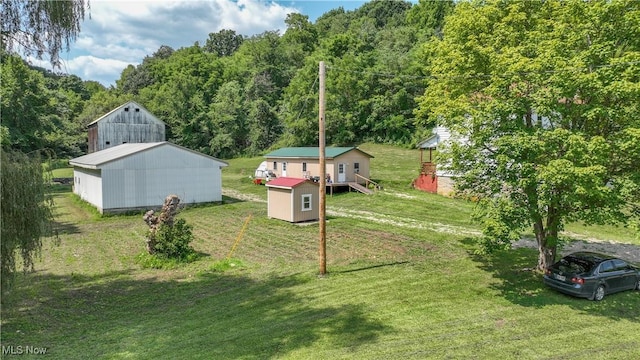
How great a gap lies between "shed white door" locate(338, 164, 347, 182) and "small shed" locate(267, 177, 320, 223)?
993cm

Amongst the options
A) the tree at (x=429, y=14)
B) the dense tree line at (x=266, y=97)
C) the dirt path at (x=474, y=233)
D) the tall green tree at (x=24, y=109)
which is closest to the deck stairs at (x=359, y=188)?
the dirt path at (x=474, y=233)

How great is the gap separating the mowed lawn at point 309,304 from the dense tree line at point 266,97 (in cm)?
3338

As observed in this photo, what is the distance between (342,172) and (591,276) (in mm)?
23134

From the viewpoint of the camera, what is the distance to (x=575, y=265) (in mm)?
12906

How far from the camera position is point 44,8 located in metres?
8.77

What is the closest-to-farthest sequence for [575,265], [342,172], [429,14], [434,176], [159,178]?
[575,265], [159,178], [434,176], [342,172], [429,14]

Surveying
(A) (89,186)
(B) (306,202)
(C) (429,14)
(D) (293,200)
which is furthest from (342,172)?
(C) (429,14)

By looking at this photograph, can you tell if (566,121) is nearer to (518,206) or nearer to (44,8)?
(518,206)

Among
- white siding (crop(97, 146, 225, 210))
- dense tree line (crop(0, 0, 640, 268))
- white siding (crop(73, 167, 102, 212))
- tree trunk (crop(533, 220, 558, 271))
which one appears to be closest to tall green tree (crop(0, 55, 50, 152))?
white siding (crop(73, 167, 102, 212))

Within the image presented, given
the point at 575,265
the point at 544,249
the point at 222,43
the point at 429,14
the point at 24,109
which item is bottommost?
the point at 575,265

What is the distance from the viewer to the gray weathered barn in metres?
51.5

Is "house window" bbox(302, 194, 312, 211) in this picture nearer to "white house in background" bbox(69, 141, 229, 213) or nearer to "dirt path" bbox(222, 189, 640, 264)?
"dirt path" bbox(222, 189, 640, 264)

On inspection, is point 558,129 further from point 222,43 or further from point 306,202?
point 222,43

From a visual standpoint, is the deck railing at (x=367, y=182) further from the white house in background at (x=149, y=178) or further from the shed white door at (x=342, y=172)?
the white house in background at (x=149, y=178)
